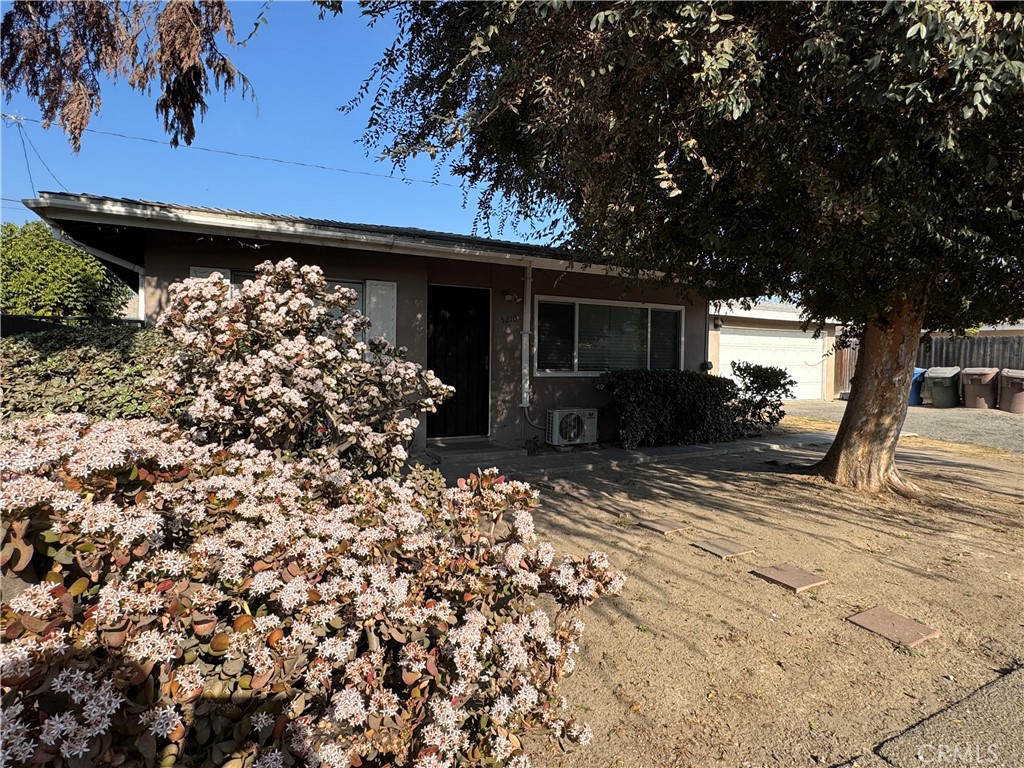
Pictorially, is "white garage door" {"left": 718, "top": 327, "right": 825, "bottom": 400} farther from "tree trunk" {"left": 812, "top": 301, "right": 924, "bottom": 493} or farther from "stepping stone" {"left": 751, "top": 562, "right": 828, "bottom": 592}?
"stepping stone" {"left": 751, "top": 562, "right": 828, "bottom": 592}

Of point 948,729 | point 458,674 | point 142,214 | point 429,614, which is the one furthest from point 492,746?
point 142,214

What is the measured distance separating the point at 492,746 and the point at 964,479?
7.99 meters

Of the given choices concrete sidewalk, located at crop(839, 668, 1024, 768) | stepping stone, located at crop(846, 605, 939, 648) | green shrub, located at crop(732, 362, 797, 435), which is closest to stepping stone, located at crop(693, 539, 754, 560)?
stepping stone, located at crop(846, 605, 939, 648)

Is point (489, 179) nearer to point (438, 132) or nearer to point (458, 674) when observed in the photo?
point (438, 132)

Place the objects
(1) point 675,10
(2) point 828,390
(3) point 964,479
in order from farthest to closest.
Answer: (2) point 828,390, (3) point 964,479, (1) point 675,10

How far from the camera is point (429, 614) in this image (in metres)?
1.67

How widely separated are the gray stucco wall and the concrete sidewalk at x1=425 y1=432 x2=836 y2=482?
0.79 m

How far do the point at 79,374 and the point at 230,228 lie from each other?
236cm

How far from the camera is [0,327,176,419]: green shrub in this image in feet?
12.5

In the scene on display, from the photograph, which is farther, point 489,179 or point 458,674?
point 489,179

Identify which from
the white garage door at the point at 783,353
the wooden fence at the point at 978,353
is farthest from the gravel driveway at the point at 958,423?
the wooden fence at the point at 978,353

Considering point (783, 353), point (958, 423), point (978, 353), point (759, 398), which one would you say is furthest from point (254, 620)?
point (978, 353)

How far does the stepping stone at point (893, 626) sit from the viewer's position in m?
2.98

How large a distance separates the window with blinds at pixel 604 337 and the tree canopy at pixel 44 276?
31.2 feet
